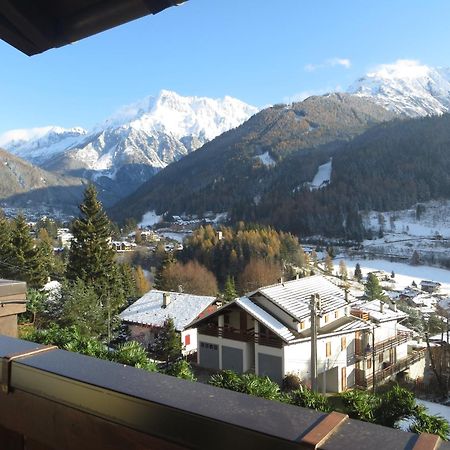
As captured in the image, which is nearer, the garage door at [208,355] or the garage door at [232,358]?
the garage door at [232,358]

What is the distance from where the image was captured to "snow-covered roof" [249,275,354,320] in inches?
675

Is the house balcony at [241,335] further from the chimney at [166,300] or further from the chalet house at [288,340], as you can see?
the chimney at [166,300]

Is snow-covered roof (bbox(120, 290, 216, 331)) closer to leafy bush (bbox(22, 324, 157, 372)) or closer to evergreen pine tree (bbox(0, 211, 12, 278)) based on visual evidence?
evergreen pine tree (bbox(0, 211, 12, 278))

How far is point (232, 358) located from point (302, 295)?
12.6 feet

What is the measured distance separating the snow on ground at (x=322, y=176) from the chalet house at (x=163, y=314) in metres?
105

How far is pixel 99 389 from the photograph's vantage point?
38.7 inches

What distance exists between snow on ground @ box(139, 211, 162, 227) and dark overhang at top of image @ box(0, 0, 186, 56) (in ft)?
424

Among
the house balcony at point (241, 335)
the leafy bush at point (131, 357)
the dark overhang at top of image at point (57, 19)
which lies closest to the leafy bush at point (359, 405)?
the leafy bush at point (131, 357)

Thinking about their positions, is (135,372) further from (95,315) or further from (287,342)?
(287,342)

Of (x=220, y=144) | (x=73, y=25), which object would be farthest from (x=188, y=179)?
(x=73, y=25)

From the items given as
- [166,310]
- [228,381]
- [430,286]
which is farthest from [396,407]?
[430,286]

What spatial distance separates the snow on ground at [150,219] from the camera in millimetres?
132250

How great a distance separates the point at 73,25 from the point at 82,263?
Result: 76.6 feet

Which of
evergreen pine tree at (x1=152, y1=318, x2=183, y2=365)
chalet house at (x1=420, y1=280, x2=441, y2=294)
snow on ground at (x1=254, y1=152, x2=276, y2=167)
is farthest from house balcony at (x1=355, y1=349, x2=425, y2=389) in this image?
snow on ground at (x1=254, y1=152, x2=276, y2=167)
